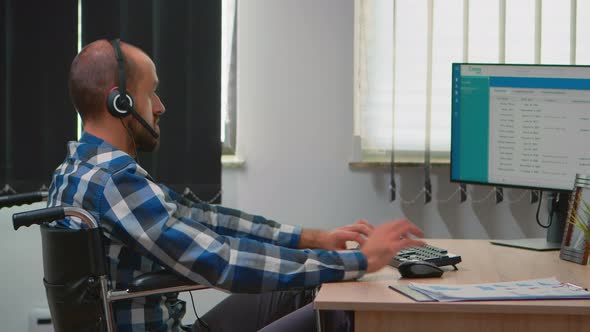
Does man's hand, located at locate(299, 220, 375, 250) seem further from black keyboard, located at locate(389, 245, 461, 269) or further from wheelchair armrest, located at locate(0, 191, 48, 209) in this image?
wheelchair armrest, located at locate(0, 191, 48, 209)

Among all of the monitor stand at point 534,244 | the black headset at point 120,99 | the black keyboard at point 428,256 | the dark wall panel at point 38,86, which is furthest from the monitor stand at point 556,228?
the dark wall panel at point 38,86

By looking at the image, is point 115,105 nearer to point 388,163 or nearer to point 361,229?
point 361,229

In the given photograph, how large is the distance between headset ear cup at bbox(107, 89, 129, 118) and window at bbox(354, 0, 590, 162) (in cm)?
129

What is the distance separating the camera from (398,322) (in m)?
1.24

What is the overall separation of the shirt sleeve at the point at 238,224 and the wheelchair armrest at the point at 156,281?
52 centimetres

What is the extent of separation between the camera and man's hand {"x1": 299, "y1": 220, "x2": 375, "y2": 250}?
166 cm

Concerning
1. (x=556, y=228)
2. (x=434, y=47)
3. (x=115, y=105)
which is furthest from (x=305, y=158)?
(x=115, y=105)

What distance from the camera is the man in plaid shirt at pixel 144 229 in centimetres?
128

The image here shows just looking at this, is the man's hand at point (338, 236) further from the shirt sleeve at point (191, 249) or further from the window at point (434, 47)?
the window at point (434, 47)

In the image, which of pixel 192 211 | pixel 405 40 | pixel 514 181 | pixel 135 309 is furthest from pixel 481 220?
pixel 135 309

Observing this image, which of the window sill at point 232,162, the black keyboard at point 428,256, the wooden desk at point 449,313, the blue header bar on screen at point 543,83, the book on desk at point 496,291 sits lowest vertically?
the wooden desk at point 449,313

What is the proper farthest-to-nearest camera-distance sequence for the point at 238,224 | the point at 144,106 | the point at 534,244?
the point at 534,244 → the point at 238,224 → the point at 144,106

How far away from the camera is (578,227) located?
172 centimetres

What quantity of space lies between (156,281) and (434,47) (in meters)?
1.58
